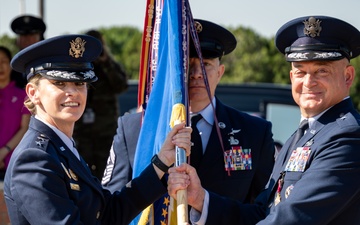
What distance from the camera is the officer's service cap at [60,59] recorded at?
4348 millimetres

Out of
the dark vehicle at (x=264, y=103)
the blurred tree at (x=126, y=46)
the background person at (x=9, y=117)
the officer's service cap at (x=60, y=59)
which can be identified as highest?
the officer's service cap at (x=60, y=59)

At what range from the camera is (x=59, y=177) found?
4.16 m

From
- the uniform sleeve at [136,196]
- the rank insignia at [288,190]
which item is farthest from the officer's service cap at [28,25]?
the rank insignia at [288,190]

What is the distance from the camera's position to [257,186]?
5.45 m

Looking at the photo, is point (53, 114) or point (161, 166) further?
point (161, 166)

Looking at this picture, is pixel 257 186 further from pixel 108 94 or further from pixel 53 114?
pixel 108 94

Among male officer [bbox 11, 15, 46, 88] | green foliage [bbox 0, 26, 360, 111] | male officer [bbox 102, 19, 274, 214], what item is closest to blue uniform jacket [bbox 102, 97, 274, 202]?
male officer [bbox 102, 19, 274, 214]

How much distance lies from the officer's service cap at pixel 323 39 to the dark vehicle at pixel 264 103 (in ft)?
17.3

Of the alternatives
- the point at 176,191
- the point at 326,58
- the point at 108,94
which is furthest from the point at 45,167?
the point at 108,94

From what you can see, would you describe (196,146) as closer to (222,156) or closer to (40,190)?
(222,156)

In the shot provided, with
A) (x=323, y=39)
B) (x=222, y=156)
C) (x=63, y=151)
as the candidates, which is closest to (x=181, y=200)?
(x=63, y=151)

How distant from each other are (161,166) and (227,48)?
3.94 ft

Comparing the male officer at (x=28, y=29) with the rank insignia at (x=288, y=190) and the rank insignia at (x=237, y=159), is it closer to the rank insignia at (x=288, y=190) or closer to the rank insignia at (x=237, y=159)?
the rank insignia at (x=237, y=159)

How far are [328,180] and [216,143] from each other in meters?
1.31
